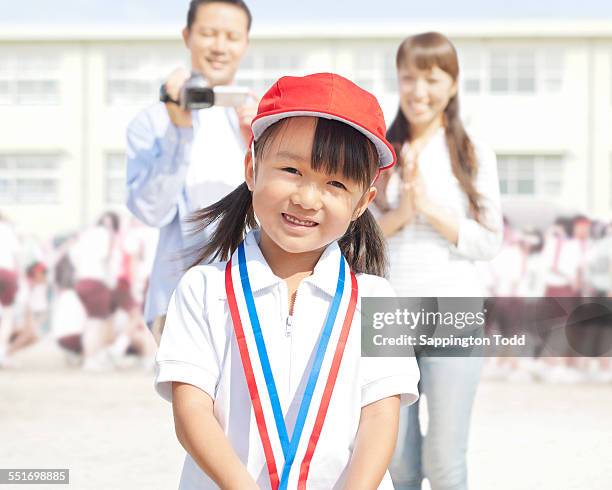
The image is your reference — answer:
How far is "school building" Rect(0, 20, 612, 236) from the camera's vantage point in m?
14.1

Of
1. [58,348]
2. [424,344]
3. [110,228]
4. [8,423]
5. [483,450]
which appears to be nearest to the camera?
[424,344]

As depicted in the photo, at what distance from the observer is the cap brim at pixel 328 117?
1.57 m

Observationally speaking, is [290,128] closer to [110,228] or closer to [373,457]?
[373,457]

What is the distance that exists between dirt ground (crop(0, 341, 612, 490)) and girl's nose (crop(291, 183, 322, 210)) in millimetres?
2578

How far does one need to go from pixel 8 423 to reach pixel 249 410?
4.56 m

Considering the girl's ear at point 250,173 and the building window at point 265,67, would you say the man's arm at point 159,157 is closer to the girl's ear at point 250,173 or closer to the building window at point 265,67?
the girl's ear at point 250,173

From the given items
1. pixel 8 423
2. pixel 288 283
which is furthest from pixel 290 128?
pixel 8 423

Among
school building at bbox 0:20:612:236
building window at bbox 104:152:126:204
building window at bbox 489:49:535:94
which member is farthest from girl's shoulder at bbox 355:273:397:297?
building window at bbox 489:49:535:94

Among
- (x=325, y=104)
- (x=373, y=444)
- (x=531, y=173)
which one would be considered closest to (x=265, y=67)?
(x=531, y=173)

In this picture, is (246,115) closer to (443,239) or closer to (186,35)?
(186,35)

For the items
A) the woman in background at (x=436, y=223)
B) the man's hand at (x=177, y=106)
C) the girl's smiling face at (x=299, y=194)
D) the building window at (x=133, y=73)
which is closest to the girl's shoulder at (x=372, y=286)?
the girl's smiling face at (x=299, y=194)

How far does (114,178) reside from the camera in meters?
13.7

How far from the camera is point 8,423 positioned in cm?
573

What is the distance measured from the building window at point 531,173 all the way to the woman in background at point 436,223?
11.7 m
